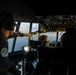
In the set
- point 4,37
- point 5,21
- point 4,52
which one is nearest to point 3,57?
point 4,52

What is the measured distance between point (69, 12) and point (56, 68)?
122cm

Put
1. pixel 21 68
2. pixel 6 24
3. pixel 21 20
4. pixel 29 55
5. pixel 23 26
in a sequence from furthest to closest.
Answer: pixel 23 26, pixel 21 20, pixel 21 68, pixel 29 55, pixel 6 24

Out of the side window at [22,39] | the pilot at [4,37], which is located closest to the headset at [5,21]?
the pilot at [4,37]

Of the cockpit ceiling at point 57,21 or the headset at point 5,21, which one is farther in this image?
the cockpit ceiling at point 57,21

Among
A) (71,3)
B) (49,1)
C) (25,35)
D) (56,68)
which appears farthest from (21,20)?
(56,68)

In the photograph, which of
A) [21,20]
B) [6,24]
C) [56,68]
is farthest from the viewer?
[21,20]

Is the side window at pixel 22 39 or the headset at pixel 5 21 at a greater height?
the headset at pixel 5 21

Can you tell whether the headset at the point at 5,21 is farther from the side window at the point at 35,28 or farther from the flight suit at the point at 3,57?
the side window at the point at 35,28

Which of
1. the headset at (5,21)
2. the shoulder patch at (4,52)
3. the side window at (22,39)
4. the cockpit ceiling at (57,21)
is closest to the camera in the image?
the shoulder patch at (4,52)

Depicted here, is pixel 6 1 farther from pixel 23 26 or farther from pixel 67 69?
pixel 67 69

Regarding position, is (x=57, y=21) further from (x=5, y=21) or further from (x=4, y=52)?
(x=4, y=52)

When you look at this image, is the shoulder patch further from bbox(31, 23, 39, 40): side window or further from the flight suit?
bbox(31, 23, 39, 40): side window

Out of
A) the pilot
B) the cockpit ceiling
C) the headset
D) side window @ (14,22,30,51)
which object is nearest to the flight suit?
the pilot

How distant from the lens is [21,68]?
4.79 metres
